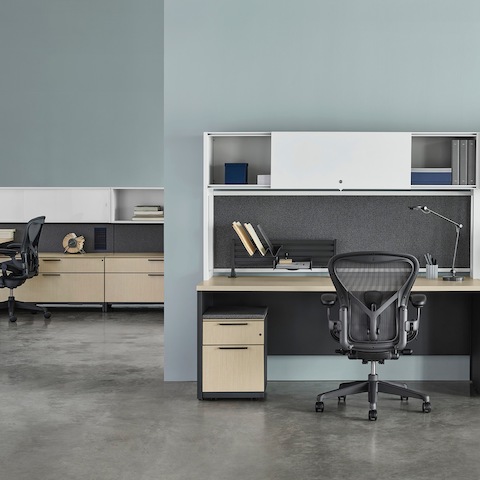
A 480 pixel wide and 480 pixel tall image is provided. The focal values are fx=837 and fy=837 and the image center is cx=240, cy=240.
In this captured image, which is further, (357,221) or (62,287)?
(62,287)

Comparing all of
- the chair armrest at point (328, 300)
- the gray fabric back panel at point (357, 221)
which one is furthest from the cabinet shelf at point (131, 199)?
the chair armrest at point (328, 300)

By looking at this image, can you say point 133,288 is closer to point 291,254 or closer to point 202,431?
point 291,254

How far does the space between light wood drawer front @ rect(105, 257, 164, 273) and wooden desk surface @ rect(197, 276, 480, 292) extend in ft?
10.4

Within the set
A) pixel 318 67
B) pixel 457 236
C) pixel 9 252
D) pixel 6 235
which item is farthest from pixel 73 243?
pixel 457 236

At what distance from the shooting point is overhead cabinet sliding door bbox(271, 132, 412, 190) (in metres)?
4.59

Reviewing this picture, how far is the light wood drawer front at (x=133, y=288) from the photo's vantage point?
308 inches

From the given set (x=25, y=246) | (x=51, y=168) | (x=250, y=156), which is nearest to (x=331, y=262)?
(x=250, y=156)

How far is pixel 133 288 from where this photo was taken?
7.84m

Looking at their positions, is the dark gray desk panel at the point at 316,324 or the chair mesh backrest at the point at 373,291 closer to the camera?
the chair mesh backrest at the point at 373,291

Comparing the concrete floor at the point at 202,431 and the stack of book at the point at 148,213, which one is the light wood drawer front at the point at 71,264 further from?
the concrete floor at the point at 202,431

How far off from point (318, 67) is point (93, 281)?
373 centimetres

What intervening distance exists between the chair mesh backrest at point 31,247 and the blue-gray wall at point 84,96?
0.93 m

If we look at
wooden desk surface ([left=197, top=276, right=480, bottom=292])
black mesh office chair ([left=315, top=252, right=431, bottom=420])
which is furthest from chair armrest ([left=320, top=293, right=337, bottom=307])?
wooden desk surface ([left=197, top=276, right=480, bottom=292])

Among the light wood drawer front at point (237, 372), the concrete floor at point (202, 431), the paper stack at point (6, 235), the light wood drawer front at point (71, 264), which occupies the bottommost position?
the concrete floor at point (202, 431)
